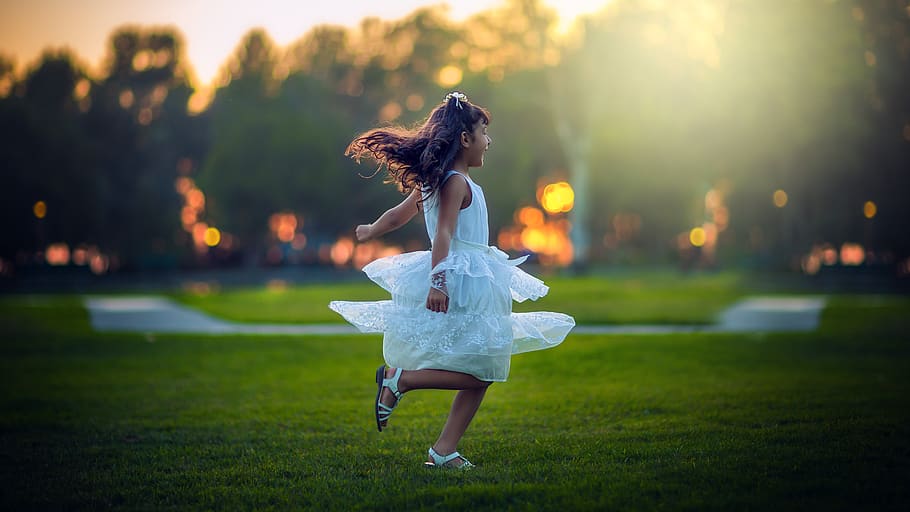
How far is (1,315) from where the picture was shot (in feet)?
69.8

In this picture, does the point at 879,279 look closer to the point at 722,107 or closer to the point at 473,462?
the point at 722,107

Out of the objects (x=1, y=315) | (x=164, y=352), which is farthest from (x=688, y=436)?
(x=1, y=315)

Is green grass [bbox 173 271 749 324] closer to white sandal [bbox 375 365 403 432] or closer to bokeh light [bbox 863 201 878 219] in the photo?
bokeh light [bbox 863 201 878 219]

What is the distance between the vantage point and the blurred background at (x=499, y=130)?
33.2 metres

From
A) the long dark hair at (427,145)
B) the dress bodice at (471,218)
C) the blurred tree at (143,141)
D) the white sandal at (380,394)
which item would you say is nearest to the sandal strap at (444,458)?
the white sandal at (380,394)

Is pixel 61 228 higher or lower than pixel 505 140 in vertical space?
lower

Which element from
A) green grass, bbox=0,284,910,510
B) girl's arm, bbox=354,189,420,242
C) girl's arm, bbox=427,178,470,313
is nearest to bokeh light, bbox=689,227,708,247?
green grass, bbox=0,284,910,510

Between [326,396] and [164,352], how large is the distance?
5132 millimetres

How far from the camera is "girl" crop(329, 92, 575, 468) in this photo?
5648 mm

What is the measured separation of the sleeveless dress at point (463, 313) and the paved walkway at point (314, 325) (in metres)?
10.1

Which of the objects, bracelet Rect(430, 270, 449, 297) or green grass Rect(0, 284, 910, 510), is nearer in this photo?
green grass Rect(0, 284, 910, 510)

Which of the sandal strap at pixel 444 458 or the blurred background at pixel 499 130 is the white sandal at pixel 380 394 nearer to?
the sandal strap at pixel 444 458

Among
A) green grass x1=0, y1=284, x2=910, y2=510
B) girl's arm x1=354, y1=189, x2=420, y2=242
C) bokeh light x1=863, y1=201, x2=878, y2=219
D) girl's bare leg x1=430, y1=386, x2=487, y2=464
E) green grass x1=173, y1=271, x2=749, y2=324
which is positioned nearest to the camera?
green grass x1=0, y1=284, x2=910, y2=510

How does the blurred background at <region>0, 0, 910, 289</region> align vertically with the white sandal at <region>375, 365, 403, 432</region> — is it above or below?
above
